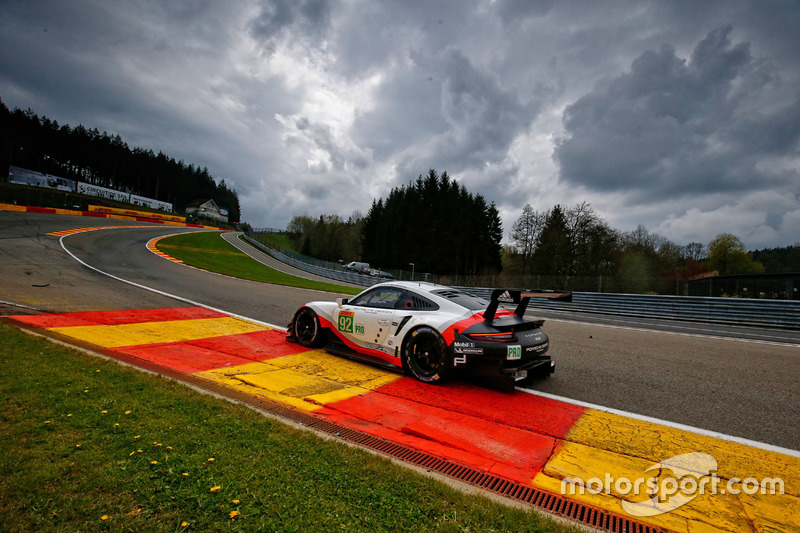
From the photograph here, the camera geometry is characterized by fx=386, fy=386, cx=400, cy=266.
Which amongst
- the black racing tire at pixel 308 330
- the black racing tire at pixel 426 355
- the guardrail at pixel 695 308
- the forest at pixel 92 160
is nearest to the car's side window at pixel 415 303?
the black racing tire at pixel 426 355

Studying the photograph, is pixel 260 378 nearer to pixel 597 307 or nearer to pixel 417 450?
pixel 417 450

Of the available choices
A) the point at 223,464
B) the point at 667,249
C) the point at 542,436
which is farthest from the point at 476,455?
the point at 667,249

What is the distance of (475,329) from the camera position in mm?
4668

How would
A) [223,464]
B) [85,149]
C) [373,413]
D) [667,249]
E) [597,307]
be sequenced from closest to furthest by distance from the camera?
[223,464], [373,413], [597,307], [667,249], [85,149]

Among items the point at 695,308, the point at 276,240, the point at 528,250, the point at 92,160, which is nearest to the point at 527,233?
the point at 528,250

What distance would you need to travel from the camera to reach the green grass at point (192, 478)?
203 cm

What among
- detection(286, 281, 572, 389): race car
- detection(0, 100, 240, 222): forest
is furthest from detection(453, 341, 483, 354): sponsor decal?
detection(0, 100, 240, 222): forest

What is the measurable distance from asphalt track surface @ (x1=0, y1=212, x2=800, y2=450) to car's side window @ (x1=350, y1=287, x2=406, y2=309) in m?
2.28

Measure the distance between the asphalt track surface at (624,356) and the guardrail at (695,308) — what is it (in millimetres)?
6790

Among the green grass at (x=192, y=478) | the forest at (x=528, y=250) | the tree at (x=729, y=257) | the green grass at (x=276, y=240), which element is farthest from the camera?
the green grass at (x=276, y=240)

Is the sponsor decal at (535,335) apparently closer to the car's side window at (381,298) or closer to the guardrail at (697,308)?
the car's side window at (381,298)

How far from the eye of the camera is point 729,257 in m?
44.1

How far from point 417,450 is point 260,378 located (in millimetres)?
2614

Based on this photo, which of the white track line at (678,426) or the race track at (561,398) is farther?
the white track line at (678,426)
